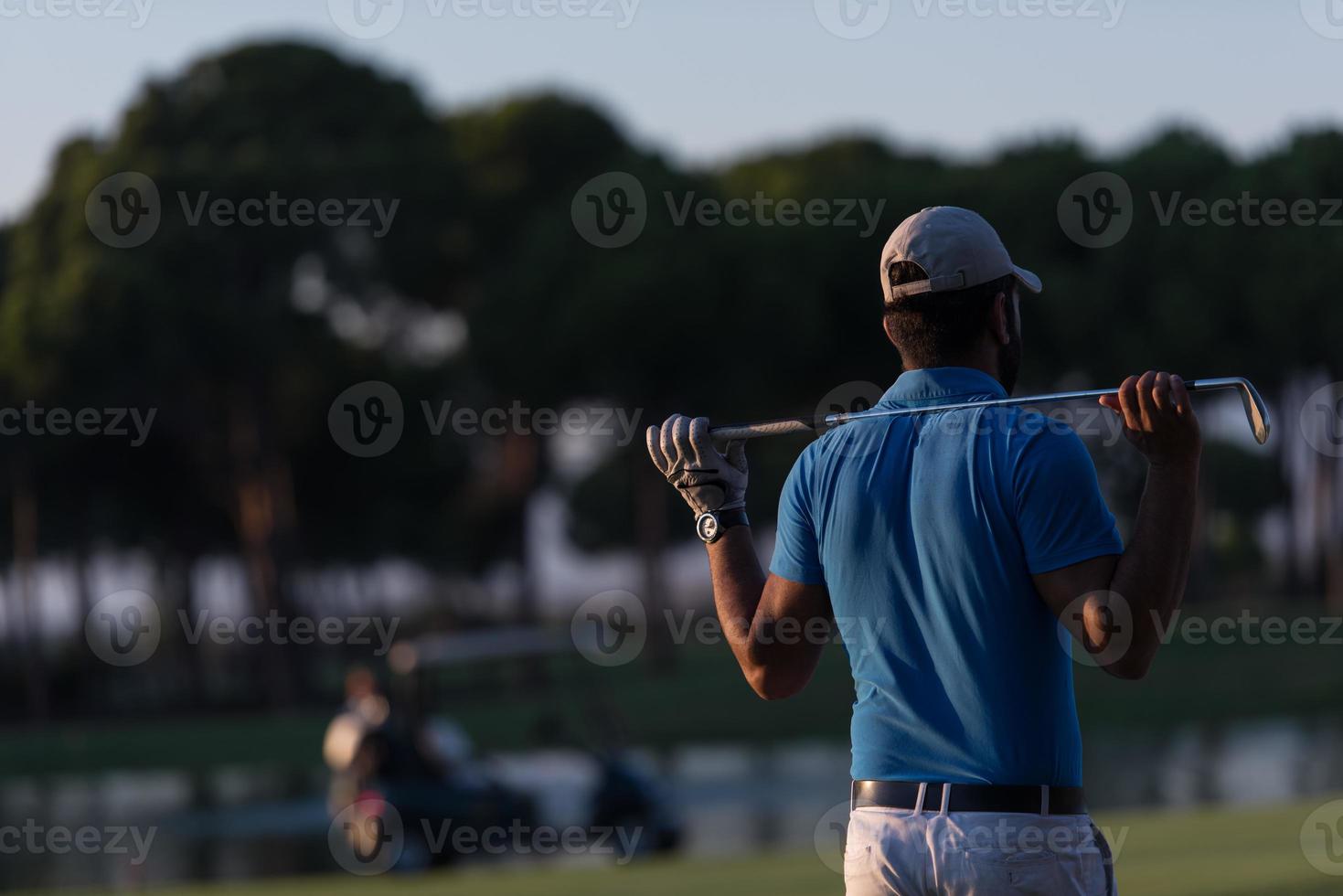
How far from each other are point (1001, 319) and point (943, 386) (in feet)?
0.48

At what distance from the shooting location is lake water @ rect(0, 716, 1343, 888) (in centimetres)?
1645

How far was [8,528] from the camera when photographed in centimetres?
3972

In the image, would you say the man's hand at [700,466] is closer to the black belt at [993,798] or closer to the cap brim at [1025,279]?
the cap brim at [1025,279]

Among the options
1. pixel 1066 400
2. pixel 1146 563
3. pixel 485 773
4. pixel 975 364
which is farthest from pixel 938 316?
pixel 485 773

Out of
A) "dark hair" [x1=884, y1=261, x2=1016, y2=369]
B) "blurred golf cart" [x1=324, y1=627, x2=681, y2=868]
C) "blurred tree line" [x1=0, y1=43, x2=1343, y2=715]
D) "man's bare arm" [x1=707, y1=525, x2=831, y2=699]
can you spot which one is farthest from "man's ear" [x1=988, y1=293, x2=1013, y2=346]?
"blurred tree line" [x1=0, y1=43, x2=1343, y2=715]

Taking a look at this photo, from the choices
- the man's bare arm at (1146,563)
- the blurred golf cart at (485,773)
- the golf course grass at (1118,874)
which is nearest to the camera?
the man's bare arm at (1146,563)

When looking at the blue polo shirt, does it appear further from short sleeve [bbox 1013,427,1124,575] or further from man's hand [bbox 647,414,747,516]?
man's hand [bbox 647,414,747,516]

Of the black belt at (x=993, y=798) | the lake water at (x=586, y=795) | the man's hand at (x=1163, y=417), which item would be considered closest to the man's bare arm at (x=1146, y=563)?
the man's hand at (x=1163, y=417)

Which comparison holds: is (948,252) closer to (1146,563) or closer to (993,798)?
(1146,563)

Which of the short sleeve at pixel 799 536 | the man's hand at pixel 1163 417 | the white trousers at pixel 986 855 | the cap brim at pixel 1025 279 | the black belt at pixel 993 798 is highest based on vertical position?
the cap brim at pixel 1025 279

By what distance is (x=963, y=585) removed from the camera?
275 cm

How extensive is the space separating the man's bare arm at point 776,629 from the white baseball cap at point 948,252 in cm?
50

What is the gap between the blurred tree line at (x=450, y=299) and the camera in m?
33.2

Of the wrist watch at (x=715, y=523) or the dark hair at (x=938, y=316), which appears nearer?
the dark hair at (x=938, y=316)
